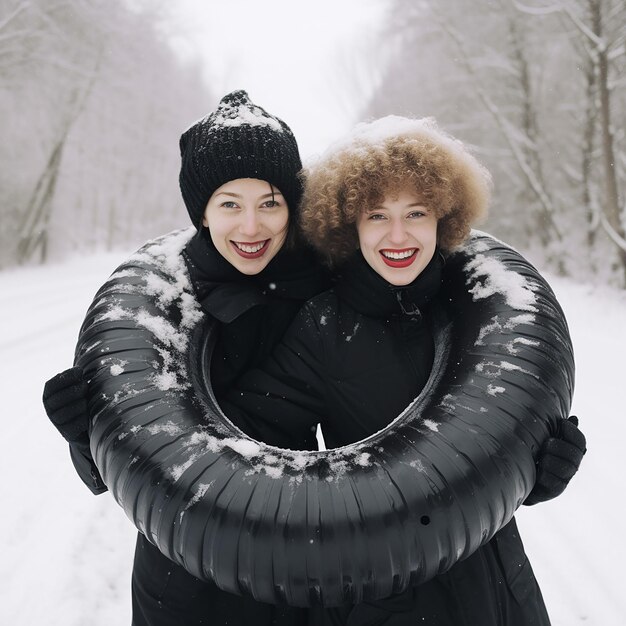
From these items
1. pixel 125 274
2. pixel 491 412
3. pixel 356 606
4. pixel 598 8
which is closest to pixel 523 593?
pixel 356 606

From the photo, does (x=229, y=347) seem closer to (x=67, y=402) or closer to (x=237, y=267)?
(x=237, y=267)

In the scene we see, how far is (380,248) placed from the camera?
1426 millimetres

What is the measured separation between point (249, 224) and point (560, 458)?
3.38 ft

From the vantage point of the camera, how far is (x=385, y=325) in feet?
4.86

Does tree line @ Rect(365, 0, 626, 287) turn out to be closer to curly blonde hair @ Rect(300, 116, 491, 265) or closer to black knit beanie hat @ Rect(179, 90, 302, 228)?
curly blonde hair @ Rect(300, 116, 491, 265)

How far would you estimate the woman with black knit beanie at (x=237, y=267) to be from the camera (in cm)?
145

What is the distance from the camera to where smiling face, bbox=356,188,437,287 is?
141 cm

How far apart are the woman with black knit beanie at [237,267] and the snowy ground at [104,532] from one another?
37.1 inches

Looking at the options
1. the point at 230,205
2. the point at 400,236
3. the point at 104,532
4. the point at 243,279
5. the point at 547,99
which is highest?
the point at 547,99

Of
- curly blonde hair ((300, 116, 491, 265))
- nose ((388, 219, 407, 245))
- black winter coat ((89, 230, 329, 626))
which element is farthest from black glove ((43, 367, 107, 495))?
nose ((388, 219, 407, 245))

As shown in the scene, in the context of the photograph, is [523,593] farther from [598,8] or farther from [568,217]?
[568,217]

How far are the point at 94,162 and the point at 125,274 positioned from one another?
18.3m

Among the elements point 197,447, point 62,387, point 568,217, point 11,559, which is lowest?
point 11,559

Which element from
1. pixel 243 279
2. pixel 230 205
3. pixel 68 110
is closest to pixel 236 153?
pixel 230 205
